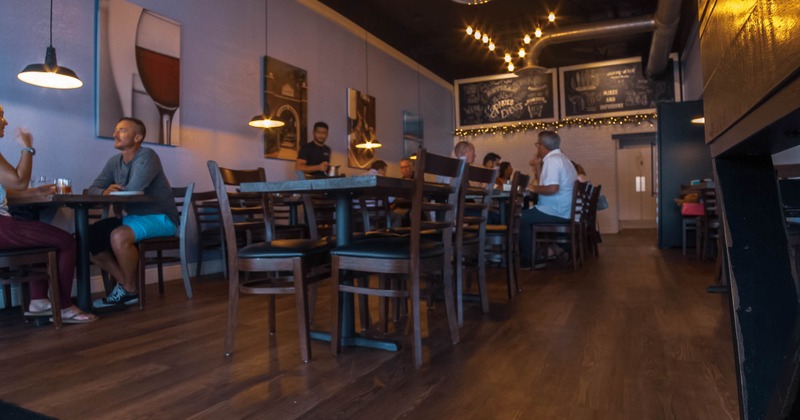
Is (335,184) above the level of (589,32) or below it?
below

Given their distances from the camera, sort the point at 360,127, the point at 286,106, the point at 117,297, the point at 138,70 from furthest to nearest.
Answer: the point at 360,127, the point at 286,106, the point at 138,70, the point at 117,297

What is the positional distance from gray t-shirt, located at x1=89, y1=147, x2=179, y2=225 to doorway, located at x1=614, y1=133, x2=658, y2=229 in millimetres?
9710

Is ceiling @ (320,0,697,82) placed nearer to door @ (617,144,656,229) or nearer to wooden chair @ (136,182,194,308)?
door @ (617,144,656,229)

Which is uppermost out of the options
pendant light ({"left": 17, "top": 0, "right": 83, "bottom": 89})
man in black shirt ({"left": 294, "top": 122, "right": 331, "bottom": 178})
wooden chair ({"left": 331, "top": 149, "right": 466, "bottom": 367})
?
pendant light ({"left": 17, "top": 0, "right": 83, "bottom": 89})

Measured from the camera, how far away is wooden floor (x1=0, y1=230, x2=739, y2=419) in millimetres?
1539

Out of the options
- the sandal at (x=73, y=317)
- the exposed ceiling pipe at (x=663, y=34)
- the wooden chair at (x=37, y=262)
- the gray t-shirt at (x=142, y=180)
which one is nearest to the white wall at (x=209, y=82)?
the gray t-shirt at (x=142, y=180)

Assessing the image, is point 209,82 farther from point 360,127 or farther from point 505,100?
point 505,100

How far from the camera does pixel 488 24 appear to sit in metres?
7.66

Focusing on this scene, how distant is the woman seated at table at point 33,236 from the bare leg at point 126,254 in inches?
11.3

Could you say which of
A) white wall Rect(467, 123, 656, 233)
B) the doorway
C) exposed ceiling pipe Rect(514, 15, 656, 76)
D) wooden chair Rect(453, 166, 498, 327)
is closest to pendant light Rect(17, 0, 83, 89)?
wooden chair Rect(453, 166, 498, 327)

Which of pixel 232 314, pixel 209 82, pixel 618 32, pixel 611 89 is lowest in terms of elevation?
pixel 232 314

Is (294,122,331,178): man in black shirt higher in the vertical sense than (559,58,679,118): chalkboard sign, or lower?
lower

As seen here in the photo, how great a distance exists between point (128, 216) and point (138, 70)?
5.42 feet

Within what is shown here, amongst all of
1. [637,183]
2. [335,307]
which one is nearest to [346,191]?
[335,307]
